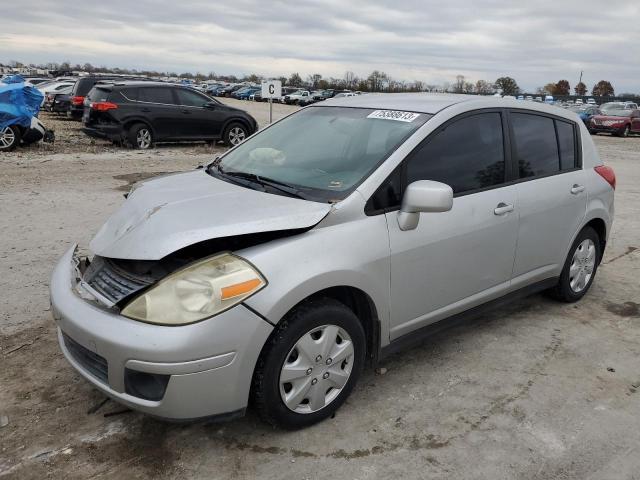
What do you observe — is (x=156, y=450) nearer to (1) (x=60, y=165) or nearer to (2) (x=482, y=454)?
(2) (x=482, y=454)

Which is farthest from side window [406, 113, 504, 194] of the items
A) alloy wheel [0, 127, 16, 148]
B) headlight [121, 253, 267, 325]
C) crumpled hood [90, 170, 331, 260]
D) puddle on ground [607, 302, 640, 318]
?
alloy wheel [0, 127, 16, 148]

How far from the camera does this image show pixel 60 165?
11.6 m

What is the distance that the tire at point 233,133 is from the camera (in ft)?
49.6

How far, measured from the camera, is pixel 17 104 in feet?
42.1

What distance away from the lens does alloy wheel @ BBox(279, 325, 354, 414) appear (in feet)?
9.05

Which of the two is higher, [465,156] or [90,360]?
[465,156]

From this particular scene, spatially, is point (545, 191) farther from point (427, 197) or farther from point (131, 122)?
point (131, 122)

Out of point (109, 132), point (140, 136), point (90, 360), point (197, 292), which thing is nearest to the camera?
point (197, 292)

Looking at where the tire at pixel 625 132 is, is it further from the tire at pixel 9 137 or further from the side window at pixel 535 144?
the side window at pixel 535 144

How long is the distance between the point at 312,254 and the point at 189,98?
12848 millimetres

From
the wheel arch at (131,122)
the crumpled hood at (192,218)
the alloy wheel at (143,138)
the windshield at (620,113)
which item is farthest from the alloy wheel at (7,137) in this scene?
the windshield at (620,113)

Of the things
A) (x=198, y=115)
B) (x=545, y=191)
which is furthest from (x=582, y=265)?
(x=198, y=115)

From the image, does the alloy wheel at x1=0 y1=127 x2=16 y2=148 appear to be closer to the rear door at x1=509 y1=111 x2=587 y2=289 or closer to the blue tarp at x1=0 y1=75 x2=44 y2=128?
the blue tarp at x1=0 y1=75 x2=44 y2=128

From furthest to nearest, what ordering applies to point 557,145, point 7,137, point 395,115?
→ point 7,137, point 557,145, point 395,115
